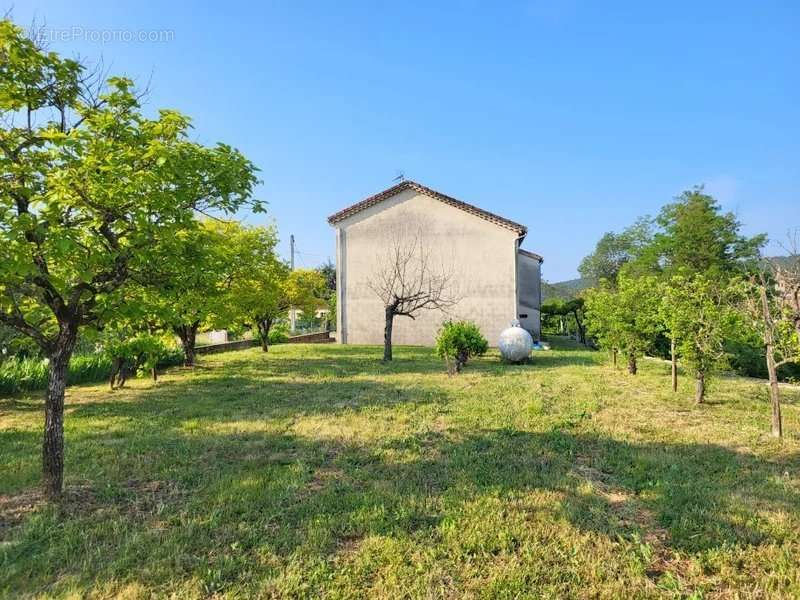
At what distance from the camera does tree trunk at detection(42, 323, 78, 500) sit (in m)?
4.52

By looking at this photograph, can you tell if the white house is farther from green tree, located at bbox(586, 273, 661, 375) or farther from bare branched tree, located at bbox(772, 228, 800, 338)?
bare branched tree, located at bbox(772, 228, 800, 338)

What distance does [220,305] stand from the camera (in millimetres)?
14359

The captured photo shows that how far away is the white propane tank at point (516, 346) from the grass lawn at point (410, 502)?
717cm

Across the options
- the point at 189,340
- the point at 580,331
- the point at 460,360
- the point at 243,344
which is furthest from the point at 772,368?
the point at 580,331

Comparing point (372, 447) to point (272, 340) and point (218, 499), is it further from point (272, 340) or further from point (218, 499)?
point (272, 340)

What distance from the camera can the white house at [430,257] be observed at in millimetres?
23359

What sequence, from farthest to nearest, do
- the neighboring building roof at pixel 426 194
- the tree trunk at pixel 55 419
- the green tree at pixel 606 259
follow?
the green tree at pixel 606 259 < the neighboring building roof at pixel 426 194 < the tree trunk at pixel 55 419

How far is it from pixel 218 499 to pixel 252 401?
518 cm

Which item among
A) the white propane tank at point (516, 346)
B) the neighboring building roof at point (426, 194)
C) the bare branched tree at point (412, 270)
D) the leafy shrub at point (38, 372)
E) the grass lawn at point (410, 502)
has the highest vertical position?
the neighboring building roof at point (426, 194)

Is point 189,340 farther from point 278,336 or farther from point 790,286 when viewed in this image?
point 790,286

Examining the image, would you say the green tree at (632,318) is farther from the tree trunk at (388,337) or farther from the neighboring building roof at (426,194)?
the neighboring building roof at (426,194)

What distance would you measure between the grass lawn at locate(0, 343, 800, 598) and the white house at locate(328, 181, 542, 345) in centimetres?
1452

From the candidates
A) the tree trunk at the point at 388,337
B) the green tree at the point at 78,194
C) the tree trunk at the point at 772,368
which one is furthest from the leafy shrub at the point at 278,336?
the tree trunk at the point at 772,368

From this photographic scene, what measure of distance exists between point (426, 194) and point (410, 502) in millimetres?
21233
